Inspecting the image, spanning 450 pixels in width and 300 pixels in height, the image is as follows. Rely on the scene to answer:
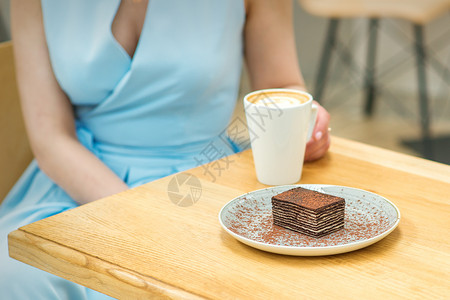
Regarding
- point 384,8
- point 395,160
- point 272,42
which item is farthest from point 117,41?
point 384,8

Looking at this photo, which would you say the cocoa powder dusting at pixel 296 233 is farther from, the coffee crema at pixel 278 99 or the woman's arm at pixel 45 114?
the woman's arm at pixel 45 114

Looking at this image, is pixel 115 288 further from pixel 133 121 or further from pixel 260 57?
pixel 260 57

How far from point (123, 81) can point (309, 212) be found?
0.55 metres

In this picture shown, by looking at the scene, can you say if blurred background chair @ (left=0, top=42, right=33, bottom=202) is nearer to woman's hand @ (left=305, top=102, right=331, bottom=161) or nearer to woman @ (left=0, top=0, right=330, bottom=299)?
woman @ (left=0, top=0, right=330, bottom=299)

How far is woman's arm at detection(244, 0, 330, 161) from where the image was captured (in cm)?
112

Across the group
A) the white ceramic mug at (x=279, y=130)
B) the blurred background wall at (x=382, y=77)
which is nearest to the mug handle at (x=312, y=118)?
the white ceramic mug at (x=279, y=130)

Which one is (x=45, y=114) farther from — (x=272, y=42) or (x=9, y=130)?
(x=272, y=42)

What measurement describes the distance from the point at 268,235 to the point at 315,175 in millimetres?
→ 243

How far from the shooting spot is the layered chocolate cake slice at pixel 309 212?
2.01 ft

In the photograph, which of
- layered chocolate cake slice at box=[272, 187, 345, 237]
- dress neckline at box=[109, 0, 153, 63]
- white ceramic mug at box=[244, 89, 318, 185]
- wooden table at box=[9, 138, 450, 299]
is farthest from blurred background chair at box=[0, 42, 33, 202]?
layered chocolate cake slice at box=[272, 187, 345, 237]

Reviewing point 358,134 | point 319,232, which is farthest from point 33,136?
point 358,134

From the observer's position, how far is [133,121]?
1095 mm

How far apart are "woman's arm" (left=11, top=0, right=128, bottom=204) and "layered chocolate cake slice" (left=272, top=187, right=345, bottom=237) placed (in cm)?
40

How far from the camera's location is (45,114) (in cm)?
101
